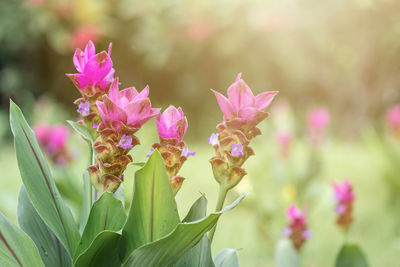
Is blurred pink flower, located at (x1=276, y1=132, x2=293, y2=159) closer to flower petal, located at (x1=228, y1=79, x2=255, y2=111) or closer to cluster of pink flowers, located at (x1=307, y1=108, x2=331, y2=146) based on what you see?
cluster of pink flowers, located at (x1=307, y1=108, x2=331, y2=146)

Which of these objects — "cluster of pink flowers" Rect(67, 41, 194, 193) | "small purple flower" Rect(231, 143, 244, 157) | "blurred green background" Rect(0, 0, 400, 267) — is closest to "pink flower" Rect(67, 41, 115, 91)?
"cluster of pink flowers" Rect(67, 41, 194, 193)

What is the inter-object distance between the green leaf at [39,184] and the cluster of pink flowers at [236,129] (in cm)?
25

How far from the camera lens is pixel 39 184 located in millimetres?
797

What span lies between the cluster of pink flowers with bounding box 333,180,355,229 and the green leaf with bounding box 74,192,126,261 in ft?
3.34

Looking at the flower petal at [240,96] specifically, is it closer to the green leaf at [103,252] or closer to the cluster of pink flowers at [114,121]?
the cluster of pink flowers at [114,121]

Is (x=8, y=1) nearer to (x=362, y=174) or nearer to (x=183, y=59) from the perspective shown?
(x=183, y=59)

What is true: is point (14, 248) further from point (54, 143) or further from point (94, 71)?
point (54, 143)

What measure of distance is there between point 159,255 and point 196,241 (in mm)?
57

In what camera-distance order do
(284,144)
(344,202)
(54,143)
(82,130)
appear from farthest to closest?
(284,144), (54,143), (344,202), (82,130)

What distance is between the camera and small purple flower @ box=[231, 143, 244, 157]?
2.46ft

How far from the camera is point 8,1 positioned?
7.33 m

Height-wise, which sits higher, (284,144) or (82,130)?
(284,144)

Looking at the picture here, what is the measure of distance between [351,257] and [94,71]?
71 cm

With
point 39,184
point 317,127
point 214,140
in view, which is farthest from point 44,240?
point 317,127
